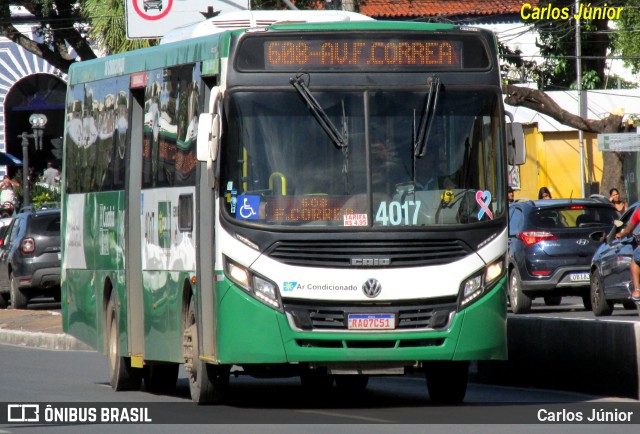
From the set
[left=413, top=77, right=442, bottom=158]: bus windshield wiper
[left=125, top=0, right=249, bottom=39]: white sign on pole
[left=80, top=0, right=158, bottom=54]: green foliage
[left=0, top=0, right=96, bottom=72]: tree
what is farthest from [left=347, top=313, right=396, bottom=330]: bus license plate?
[left=0, top=0, right=96, bottom=72]: tree

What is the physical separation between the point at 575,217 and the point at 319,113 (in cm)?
1439

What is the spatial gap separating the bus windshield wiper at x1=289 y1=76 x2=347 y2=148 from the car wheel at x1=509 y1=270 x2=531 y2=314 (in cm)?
1380

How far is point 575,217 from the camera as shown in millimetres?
26016

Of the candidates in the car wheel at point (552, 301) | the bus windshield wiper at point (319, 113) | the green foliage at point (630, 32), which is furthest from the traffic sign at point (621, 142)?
the bus windshield wiper at point (319, 113)

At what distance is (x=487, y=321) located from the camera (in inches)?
487

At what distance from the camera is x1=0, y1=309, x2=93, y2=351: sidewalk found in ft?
75.6

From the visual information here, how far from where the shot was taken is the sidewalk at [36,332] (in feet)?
75.6

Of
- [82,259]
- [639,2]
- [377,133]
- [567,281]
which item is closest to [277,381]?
[82,259]

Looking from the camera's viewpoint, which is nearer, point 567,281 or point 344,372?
point 344,372

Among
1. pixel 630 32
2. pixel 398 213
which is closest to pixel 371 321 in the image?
Result: pixel 398 213

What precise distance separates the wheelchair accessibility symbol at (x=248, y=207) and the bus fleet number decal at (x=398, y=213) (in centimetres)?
93

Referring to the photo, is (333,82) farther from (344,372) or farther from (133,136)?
(133,136)

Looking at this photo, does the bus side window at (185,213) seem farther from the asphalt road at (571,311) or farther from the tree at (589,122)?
the tree at (589,122)

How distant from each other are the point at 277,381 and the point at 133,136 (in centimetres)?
336
